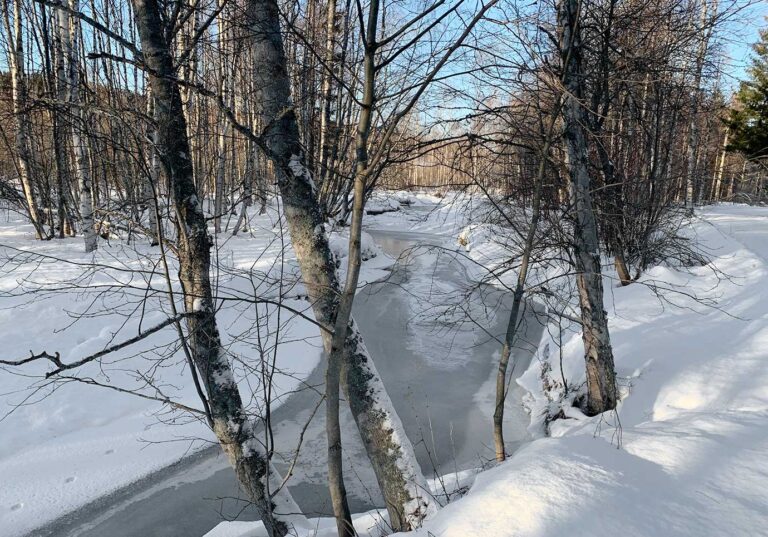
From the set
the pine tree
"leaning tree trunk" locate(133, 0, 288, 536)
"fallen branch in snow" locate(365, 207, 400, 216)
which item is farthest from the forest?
"fallen branch in snow" locate(365, 207, 400, 216)

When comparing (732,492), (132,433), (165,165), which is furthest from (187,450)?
(732,492)

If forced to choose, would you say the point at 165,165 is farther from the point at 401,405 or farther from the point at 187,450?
the point at 401,405

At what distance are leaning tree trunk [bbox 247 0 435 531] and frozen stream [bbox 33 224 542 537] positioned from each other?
51 cm

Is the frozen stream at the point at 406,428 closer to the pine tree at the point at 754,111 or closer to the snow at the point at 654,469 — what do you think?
the snow at the point at 654,469

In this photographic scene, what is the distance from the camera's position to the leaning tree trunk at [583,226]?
390 centimetres

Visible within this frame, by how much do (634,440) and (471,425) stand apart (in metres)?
3.56

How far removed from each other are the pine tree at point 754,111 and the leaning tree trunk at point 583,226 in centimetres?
1993

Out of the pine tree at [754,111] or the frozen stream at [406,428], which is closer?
the frozen stream at [406,428]

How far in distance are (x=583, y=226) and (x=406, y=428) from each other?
3409 mm

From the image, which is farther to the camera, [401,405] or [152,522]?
[401,405]

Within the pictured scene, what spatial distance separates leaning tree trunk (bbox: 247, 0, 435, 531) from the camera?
3135mm

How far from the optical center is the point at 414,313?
1094 centimetres

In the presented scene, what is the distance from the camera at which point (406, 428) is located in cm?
601

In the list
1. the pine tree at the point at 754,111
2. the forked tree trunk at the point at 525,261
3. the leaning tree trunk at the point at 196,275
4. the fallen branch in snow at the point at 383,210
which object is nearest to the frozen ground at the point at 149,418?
the leaning tree trunk at the point at 196,275
